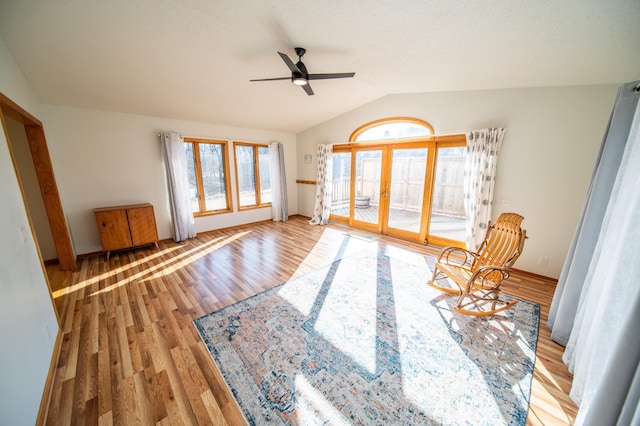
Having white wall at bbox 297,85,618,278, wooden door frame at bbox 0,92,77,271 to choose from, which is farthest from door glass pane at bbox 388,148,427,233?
wooden door frame at bbox 0,92,77,271

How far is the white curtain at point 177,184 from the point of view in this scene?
13.1ft

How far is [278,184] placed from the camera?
5762mm

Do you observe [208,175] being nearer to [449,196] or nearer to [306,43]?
[306,43]

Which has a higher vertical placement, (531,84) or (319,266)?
(531,84)

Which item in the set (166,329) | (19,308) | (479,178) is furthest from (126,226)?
(479,178)

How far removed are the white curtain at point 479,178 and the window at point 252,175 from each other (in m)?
4.40

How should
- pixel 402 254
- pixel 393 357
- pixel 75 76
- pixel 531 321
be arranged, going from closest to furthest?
pixel 393 357, pixel 531 321, pixel 75 76, pixel 402 254

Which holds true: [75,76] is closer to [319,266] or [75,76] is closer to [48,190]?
[48,190]

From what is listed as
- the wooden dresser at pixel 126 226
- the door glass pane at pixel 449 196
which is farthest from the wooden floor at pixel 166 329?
the door glass pane at pixel 449 196

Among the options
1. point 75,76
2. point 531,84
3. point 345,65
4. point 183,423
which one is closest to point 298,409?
point 183,423

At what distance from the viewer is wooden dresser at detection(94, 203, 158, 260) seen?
11.1 feet

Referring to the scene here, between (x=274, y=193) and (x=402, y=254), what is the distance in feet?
11.6

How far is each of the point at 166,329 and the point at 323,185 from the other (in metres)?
4.15

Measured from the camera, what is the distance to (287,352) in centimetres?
177
